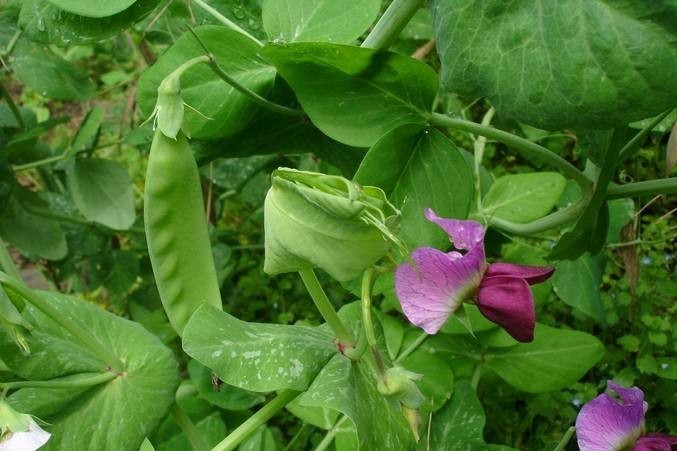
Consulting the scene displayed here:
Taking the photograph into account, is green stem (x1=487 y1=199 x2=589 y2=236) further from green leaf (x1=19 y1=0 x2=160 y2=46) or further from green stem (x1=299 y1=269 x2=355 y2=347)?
green leaf (x1=19 y1=0 x2=160 y2=46)

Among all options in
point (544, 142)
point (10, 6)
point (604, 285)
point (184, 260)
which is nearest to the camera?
point (184, 260)

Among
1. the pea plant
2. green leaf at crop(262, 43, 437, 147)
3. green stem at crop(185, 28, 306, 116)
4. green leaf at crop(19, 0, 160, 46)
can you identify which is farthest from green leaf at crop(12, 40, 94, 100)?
green leaf at crop(262, 43, 437, 147)

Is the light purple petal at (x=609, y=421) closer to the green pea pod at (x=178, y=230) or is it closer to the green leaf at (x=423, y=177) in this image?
the green leaf at (x=423, y=177)

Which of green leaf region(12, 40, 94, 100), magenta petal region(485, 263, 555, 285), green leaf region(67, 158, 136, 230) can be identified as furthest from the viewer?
green leaf region(67, 158, 136, 230)

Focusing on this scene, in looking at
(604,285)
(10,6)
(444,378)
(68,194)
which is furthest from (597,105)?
(68,194)

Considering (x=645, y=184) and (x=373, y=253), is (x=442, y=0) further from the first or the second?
(x=645, y=184)

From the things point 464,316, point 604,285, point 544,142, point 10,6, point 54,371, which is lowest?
point 604,285

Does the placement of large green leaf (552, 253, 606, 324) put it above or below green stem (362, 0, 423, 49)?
below
